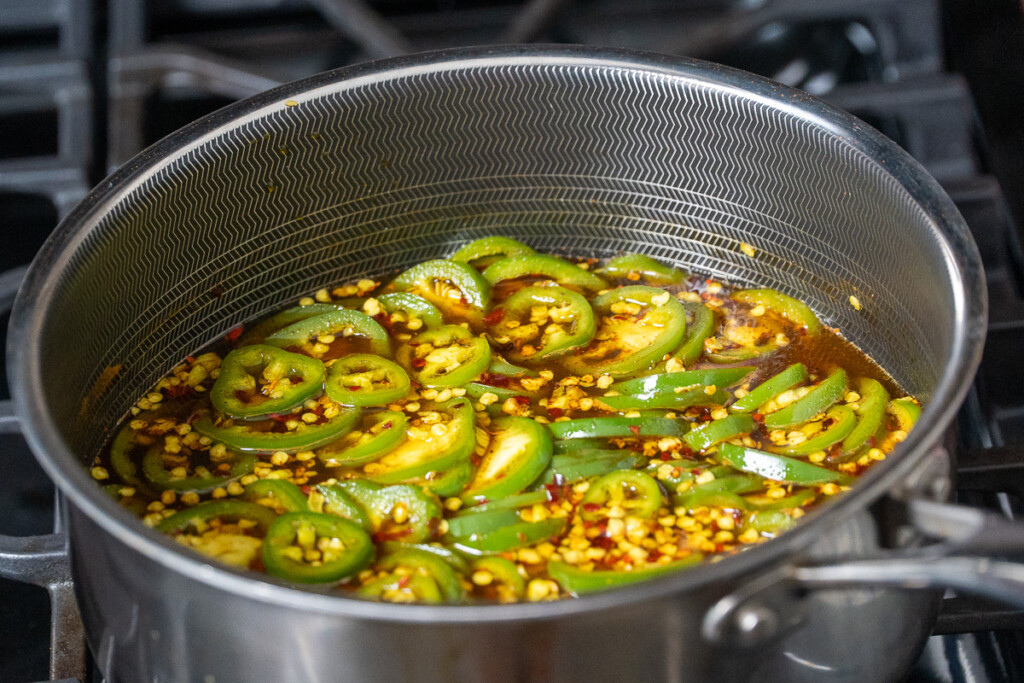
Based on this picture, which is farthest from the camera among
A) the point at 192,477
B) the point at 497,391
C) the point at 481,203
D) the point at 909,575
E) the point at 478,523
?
the point at 481,203

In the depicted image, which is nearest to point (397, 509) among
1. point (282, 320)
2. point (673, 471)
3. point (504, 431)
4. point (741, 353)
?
point (504, 431)

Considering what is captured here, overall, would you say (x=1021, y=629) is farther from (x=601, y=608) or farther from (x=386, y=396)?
(x=386, y=396)

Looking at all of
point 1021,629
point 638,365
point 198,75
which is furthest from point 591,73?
point 1021,629

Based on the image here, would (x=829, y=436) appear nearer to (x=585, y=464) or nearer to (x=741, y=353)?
(x=741, y=353)

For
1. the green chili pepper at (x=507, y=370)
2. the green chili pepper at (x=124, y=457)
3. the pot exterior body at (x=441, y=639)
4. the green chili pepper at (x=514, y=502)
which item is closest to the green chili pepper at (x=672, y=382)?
the green chili pepper at (x=507, y=370)

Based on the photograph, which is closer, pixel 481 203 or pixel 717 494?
pixel 717 494

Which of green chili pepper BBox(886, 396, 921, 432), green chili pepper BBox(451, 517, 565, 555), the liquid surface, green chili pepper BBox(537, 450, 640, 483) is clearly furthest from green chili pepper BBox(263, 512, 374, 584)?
green chili pepper BBox(886, 396, 921, 432)

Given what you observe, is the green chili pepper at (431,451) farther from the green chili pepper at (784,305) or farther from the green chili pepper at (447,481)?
the green chili pepper at (784,305)
